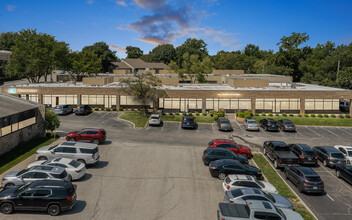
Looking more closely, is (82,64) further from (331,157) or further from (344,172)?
(344,172)

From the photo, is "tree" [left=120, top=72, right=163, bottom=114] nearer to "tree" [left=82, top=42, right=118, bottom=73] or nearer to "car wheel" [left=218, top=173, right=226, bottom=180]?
"car wheel" [left=218, top=173, right=226, bottom=180]

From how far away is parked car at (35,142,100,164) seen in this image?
2314cm

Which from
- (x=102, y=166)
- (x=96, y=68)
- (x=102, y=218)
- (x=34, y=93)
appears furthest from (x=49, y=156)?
(x=96, y=68)

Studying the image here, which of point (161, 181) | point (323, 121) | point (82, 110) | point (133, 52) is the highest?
point (133, 52)

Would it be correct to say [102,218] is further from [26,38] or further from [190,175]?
[26,38]

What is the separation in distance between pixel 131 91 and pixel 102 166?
2358 cm

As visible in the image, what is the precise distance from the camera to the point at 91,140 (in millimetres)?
29938

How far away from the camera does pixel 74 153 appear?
2331 centimetres

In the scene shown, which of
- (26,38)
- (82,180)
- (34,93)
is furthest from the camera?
(26,38)

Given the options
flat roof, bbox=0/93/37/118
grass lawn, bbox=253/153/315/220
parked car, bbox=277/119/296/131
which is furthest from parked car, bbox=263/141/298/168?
flat roof, bbox=0/93/37/118

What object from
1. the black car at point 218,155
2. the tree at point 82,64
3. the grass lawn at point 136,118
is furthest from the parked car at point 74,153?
the tree at point 82,64

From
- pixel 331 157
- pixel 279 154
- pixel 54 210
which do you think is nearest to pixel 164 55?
pixel 279 154

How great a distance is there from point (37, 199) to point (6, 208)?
1696 millimetres

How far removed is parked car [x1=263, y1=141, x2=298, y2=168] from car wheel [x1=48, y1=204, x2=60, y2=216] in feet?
59.0
